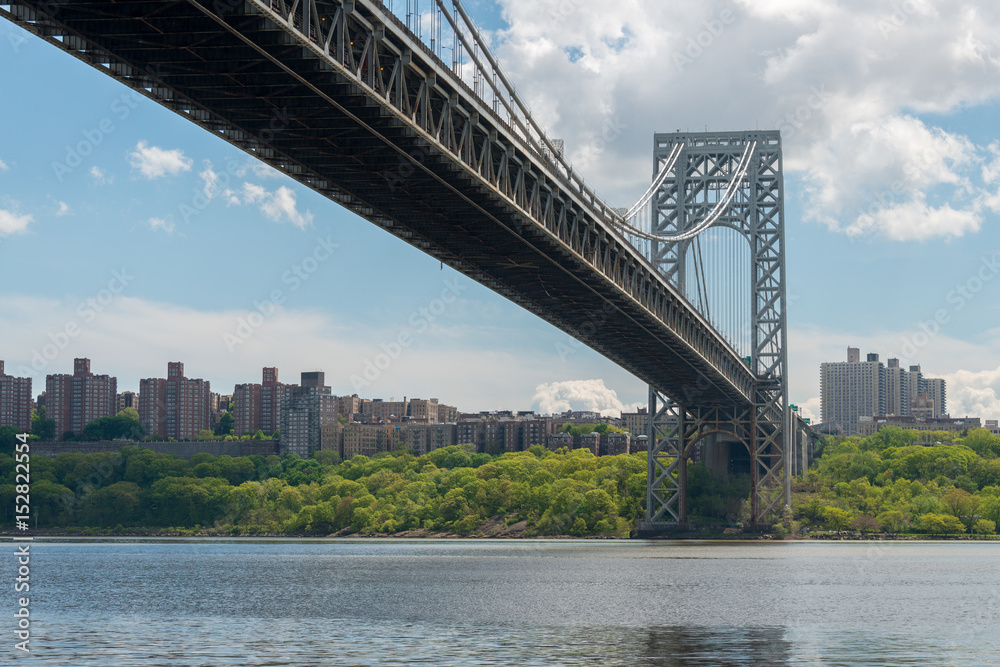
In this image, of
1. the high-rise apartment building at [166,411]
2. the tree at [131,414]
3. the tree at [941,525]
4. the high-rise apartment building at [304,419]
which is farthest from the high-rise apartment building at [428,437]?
the tree at [941,525]

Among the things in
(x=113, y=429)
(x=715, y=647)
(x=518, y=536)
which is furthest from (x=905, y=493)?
(x=113, y=429)

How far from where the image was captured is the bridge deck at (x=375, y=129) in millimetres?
24016

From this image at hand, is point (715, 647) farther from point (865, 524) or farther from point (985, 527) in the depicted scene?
point (985, 527)

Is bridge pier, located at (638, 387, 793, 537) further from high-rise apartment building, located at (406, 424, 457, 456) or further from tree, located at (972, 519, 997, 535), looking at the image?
high-rise apartment building, located at (406, 424, 457, 456)

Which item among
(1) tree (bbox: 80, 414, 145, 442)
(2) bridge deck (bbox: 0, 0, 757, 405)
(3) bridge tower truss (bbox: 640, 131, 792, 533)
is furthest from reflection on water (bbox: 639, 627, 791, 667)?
(1) tree (bbox: 80, 414, 145, 442)

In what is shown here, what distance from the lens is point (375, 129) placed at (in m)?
29.1

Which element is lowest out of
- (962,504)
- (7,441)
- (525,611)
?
(962,504)

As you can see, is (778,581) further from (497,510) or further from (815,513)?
(497,510)

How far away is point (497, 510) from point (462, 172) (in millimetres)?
79954

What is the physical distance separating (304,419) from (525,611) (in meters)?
149

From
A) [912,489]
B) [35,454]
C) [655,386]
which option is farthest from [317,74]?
[35,454]

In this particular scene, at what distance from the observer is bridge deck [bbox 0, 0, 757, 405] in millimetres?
24016

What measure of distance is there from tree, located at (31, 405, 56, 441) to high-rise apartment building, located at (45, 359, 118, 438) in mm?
873

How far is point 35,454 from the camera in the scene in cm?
14925
